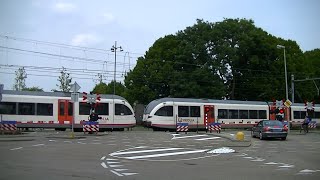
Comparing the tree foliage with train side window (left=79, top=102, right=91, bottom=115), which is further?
the tree foliage

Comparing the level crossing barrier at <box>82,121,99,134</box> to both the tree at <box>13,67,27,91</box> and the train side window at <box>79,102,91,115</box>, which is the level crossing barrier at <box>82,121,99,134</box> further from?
the tree at <box>13,67,27,91</box>

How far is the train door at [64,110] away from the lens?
35812 millimetres

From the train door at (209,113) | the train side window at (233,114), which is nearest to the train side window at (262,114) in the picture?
the train side window at (233,114)

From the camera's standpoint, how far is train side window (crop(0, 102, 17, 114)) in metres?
33.8

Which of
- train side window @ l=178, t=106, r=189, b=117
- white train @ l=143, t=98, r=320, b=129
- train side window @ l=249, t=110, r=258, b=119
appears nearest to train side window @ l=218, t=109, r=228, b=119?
white train @ l=143, t=98, r=320, b=129

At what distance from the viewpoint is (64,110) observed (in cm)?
3597

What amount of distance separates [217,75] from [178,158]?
44059mm

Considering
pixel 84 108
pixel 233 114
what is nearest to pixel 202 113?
pixel 233 114

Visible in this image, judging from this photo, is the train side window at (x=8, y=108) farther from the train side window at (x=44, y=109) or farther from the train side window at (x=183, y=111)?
the train side window at (x=183, y=111)

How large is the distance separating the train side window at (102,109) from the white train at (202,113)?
4.64 meters

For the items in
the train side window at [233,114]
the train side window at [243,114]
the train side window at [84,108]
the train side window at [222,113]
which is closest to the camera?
the train side window at [84,108]

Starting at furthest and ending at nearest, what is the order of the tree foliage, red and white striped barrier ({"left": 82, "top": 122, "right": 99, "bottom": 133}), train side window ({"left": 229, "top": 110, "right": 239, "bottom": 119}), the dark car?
the tree foliage
train side window ({"left": 229, "top": 110, "right": 239, "bottom": 119})
red and white striped barrier ({"left": 82, "top": 122, "right": 99, "bottom": 133})
the dark car

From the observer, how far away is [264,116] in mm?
49531

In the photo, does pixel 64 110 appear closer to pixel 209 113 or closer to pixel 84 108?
pixel 84 108
